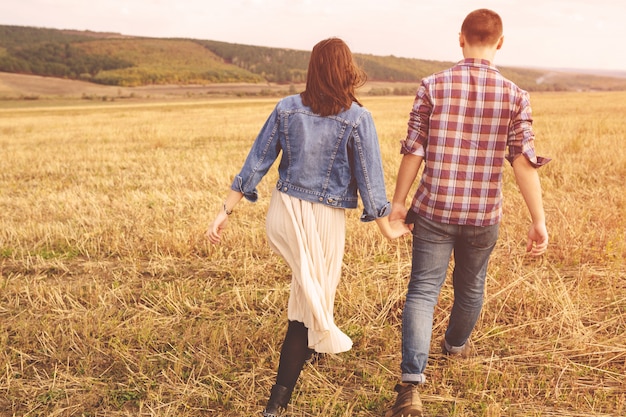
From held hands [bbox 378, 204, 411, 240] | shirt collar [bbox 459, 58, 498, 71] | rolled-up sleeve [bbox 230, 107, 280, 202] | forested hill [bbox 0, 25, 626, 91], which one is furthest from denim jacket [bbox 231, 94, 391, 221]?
forested hill [bbox 0, 25, 626, 91]

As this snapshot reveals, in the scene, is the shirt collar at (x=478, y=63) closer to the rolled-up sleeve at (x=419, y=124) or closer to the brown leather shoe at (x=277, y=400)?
the rolled-up sleeve at (x=419, y=124)

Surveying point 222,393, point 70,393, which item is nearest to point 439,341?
point 222,393

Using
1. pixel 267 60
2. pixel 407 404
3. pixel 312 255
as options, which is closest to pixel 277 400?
pixel 407 404

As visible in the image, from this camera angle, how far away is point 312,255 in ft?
9.22

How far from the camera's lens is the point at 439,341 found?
3.77m

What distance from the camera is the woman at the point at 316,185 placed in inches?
106

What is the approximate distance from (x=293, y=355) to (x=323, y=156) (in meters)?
1.07

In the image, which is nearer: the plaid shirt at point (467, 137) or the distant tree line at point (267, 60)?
the plaid shirt at point (467, 137)

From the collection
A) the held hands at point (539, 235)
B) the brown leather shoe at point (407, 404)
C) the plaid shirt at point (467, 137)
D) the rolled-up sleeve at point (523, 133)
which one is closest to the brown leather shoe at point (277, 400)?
the brown leather shoe at point (407, 404)

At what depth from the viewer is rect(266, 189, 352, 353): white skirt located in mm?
2785

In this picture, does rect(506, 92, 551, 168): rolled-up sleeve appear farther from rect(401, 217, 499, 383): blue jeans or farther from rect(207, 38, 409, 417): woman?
rect(207, 38, 409, 417): woman

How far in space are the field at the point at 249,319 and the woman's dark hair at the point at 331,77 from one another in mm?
1611

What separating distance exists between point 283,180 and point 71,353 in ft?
6.65

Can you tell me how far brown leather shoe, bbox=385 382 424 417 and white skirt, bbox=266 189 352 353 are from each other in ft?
1.27
